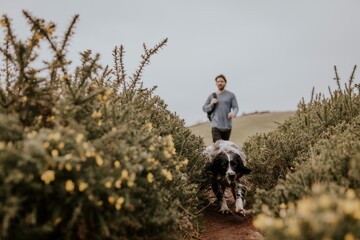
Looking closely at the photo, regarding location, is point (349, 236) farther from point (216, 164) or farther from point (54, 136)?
point (216, 164)

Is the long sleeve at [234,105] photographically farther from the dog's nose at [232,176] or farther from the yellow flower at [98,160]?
the yellow flower at [98,160]

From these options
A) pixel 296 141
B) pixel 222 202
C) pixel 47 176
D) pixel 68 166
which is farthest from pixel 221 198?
pixel 47 176

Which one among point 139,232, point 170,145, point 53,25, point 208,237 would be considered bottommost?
point 208,237

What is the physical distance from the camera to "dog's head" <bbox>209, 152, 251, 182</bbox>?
6.79 metres

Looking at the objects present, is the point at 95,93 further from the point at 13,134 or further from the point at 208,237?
the point at 208,237

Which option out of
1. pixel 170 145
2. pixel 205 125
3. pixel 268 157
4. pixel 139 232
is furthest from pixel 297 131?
pixel 205 125

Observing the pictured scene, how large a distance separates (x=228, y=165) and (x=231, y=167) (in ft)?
0.22

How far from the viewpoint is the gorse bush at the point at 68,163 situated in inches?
110

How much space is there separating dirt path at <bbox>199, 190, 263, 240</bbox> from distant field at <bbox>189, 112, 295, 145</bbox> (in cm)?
1370

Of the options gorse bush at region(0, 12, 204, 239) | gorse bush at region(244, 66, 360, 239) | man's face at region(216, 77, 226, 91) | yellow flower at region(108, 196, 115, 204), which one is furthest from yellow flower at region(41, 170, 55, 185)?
man's face at region(216, 77, 226, 91)

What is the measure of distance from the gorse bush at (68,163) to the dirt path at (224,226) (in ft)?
5.92

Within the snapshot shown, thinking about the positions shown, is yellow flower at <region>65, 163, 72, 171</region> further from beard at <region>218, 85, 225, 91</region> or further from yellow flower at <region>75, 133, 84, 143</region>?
beard at <region>218, 85, 225, 91</region>

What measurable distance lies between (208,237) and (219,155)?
172 cm

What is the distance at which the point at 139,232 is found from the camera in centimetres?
358
